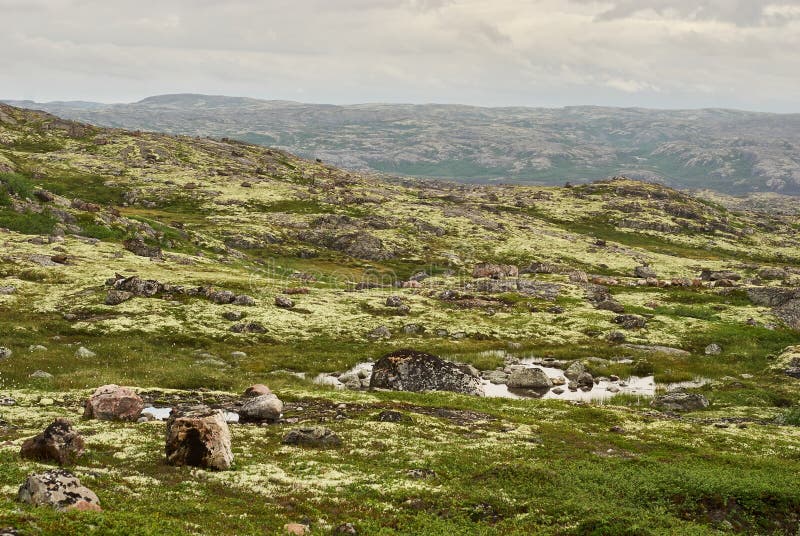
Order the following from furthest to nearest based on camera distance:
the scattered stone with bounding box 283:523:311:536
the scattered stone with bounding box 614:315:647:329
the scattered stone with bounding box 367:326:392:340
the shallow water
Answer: the scattered stone with bounding box 614:315:647:329
the scattered stone with bounding box 367:326:392:340
the shallow water
the scattered stone with bounding box 283:523:311:536

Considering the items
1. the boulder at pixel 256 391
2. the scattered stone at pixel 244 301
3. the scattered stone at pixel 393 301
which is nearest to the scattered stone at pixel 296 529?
the boulder at pixel 256 391

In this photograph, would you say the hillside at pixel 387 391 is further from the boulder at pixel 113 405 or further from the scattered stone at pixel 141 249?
the boulder at pixel 113 405

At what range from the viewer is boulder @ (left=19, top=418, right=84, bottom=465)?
77.7 feet

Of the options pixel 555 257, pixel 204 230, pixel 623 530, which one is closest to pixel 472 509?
pixel 623 530

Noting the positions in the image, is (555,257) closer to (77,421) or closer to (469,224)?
(469,224)

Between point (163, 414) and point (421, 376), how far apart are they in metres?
23.7

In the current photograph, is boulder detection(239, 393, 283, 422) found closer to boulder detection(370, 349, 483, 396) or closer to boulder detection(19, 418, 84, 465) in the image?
boulder detection(19, 418, 84, 465)

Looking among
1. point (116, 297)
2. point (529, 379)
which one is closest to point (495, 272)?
point (529, 379)

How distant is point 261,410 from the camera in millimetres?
36719

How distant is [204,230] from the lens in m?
137

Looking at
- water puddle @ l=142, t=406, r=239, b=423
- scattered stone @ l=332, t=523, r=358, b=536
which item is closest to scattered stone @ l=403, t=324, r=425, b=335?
water puddle @ l=142, t=406, r=239, b=423

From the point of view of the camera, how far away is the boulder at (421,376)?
165ft

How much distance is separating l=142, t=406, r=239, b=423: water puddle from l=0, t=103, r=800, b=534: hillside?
63.3 inches

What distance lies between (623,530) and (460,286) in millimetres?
84765
